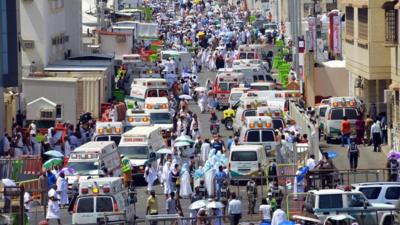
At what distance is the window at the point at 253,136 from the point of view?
161 feet

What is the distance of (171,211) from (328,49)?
123ft

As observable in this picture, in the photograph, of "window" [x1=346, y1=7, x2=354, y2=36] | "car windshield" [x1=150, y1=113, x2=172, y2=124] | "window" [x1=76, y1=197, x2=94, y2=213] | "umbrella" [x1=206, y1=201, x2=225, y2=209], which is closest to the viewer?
"umbrella" [x1=206, y1=201, x2=225, y2=209]

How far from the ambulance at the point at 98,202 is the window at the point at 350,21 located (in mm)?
24873

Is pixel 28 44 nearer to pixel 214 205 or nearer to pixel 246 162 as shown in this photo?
pixel 246 162

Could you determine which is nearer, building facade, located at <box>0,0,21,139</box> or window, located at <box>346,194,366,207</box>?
window, located at <box>346,194,366,207</box>

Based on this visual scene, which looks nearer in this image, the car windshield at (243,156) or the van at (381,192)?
the van at (381,192)

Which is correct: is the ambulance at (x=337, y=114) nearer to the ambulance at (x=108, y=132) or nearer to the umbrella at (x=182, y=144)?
the umbrella at (x=182, y=144)

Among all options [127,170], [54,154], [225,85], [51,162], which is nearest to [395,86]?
[127,170]

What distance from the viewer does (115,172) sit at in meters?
45.2

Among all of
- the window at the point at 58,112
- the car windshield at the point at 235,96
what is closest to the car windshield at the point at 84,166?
the window at the point at 58,112

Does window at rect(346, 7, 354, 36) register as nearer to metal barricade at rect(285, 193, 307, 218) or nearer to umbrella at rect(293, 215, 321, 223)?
metal barricade at rect(285, 193, 307, 218)

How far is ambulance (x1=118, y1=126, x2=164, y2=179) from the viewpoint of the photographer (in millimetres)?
47375

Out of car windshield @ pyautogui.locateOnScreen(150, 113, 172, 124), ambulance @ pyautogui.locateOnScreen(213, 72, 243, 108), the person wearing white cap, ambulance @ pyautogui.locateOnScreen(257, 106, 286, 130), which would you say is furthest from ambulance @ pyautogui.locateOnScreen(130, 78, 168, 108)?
the person wearing white cap

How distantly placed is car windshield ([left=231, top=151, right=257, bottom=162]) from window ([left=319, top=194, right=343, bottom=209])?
1001 cm
